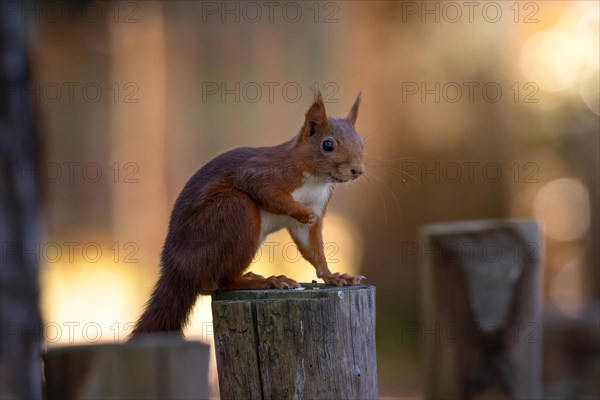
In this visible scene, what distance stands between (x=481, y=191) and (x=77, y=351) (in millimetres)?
8849

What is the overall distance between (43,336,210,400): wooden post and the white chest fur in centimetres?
134

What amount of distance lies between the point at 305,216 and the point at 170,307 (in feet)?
2.04

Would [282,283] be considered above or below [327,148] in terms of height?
below

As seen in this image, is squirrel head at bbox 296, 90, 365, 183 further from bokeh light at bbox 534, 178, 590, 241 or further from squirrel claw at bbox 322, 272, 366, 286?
bokeh light at bbox 534, 178, 590, 241

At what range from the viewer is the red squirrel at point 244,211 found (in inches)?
134

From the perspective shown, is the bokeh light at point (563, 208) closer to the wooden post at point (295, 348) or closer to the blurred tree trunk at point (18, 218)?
the blurred tree trunk at point (18, 218)

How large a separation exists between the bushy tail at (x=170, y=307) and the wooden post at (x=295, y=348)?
56 centimetres

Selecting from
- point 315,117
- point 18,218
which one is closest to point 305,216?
point 315,117

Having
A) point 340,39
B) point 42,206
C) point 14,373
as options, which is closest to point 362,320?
point 14,373

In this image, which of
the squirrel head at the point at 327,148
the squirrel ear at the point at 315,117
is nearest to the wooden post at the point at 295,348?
the squirrel head at the point at 327,148

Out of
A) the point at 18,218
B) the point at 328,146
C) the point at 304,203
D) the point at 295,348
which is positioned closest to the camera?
the point at 295,348

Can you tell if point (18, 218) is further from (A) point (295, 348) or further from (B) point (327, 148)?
(A) point (295, 348)

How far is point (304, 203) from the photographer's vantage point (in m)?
3.75

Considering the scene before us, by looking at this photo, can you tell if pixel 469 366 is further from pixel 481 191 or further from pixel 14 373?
pixel 481 191
